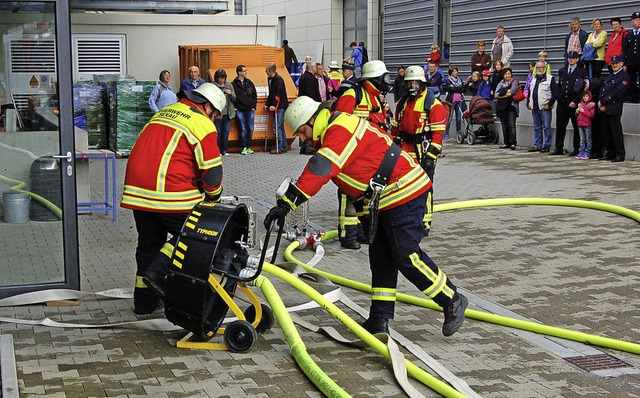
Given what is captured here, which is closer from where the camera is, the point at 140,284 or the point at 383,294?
the point at 383,294

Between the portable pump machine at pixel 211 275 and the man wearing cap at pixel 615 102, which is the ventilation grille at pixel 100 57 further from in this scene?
the portable pump machine at pixel 211 275

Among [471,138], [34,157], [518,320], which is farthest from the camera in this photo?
[471,138]

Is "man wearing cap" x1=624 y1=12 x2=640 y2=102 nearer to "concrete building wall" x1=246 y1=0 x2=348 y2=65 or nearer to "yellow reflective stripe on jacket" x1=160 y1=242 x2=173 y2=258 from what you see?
"yellow reflective stripe on jacket" x1=160 y1=242 x2=173 y2=258

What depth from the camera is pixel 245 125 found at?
61.9 ft

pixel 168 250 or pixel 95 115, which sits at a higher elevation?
pixel 95 115

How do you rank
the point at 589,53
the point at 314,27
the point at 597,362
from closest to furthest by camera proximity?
the point at 597,362 < the point at 589,53 < the point at 314,27

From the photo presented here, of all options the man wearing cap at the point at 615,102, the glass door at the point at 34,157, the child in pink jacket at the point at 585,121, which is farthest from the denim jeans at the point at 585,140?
the glass door at the point at 34,157

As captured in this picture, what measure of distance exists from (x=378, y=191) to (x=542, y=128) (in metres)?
13.5

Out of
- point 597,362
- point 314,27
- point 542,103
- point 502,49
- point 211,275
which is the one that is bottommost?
point 597,362

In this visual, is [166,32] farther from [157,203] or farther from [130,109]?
[157,203]

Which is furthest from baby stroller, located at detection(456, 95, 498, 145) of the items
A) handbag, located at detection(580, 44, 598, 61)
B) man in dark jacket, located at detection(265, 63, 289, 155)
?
man in dark jacket, located at detection(265, 63, 289, 155)

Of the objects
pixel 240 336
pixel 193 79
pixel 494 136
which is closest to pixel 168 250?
pixel 240 336

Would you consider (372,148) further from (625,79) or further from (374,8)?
(374,8)

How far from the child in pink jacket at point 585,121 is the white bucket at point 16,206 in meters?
12.1
